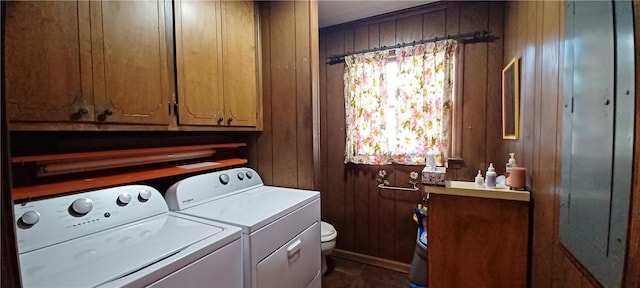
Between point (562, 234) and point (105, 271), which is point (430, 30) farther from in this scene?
point (105, 271)

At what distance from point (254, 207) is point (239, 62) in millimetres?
961

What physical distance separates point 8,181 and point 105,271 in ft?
1.56

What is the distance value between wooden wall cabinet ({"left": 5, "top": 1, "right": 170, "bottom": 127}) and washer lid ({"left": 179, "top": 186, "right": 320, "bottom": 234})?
1.69 ft

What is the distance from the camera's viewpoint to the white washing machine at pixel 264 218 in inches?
43.0

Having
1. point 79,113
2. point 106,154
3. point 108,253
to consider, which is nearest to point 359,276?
point 108,253

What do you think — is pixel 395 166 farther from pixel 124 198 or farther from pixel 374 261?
pixel 124 198

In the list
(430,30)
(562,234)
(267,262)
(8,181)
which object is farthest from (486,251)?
(8,181)

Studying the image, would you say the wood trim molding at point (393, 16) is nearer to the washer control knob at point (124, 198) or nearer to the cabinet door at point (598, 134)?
the cabinet door at point (598, 134)

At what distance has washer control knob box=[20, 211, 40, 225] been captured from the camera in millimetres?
861

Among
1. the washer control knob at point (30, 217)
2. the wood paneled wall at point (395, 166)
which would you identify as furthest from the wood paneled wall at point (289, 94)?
the washer control knob at point (30, 217)

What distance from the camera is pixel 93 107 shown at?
1021 millimetres

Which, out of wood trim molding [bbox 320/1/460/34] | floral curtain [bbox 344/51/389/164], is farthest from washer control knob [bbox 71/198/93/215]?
wood trim molding [bbox 320/1/460/34]

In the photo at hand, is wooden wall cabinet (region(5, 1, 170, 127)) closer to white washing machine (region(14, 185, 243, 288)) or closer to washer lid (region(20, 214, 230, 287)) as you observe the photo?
white washing machine (region(14, 185, 243, 288))

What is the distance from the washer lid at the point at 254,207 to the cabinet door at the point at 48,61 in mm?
650
